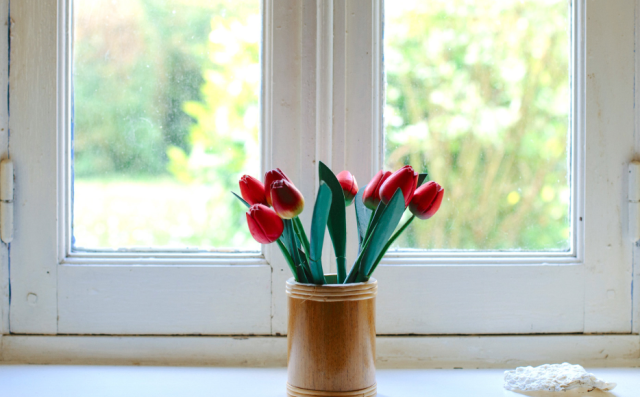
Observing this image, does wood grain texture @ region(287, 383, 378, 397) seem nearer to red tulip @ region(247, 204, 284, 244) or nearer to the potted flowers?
the potted flowers

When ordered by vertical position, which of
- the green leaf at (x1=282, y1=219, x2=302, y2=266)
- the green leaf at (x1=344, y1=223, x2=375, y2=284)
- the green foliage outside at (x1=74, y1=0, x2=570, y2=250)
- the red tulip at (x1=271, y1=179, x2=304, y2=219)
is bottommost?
the green leaf at (x1=344, y1=223, x2=375, y2=284)

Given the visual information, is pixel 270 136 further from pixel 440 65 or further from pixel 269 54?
pixel 440 65

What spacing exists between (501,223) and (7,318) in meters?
0.83

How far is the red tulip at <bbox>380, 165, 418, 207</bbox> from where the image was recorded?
1.86 feet

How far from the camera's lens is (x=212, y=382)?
70 centimetres

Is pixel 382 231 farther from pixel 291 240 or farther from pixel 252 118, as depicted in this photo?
pixel 252 118

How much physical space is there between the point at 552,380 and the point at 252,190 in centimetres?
49

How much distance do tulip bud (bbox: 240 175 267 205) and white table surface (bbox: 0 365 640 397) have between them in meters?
0.27

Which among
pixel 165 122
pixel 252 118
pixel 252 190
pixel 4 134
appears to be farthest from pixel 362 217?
pixel 4 134

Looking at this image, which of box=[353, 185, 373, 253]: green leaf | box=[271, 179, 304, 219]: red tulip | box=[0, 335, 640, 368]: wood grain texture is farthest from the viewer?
box=[0, 335, 640, 368]: wood grain texture

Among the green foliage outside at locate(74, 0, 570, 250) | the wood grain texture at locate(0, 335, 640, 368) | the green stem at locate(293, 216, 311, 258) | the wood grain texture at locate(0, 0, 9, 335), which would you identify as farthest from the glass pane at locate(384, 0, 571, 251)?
the wood grain texture at locate(0, 0, 9, 335)

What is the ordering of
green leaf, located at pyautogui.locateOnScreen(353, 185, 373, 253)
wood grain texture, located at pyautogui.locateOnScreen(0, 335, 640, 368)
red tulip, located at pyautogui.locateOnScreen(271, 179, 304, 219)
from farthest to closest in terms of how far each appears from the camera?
1. wood grain texture, located at pyautogui.locateOnScreen(0, 335, 640, 368)
2. green leaf, located at pyautogui.locateOnScreen(353, 185, 373, 253)
3. red tulip, located at pyautogui.locateOnScreen(271, 179, 304, 219)

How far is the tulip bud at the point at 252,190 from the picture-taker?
0.59 m

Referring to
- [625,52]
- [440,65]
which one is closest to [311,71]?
[440,65]
